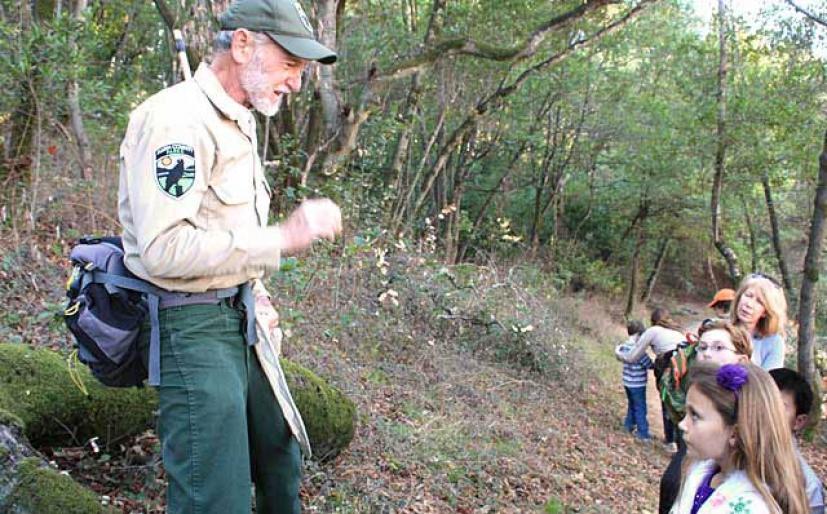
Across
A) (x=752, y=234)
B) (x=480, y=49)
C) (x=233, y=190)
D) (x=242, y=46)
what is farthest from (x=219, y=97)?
(x=752, y=234)

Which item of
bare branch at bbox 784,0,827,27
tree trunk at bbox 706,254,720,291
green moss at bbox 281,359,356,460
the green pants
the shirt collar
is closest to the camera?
the green pants

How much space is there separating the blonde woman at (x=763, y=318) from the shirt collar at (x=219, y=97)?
375cm

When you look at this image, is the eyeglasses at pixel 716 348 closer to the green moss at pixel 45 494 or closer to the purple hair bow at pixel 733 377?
the purple hair bow at pixel 733 377

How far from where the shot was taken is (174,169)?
92.7 inches

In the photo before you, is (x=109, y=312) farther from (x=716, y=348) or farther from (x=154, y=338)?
(x=716, y=348)

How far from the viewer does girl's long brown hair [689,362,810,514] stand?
113 inches

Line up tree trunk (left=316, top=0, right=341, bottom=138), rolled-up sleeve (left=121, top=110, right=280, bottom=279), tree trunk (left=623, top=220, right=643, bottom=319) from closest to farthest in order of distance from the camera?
1. rolled-up sleeve (left=121, top=110, right=280, bottom=279)
2. tree trunk (left=316, top=0, right=341, bottom=138)
3. tree trunk (left=623, top=220, right=643, bottom=319)

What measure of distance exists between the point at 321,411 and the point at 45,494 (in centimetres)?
199

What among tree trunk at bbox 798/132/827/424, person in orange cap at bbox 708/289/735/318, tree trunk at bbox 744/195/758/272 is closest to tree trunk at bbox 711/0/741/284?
tree trunk at bbox 744/195/758/272

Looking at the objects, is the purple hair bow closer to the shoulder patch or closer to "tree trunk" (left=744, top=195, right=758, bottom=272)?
the shoulder patch

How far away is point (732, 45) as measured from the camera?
16906mm

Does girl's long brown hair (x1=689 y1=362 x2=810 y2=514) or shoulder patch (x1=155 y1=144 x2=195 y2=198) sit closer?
shoulder patch (x1=155 y1=144 x2=195 y2=198)

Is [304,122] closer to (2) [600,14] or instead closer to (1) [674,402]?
(2) [600,14]

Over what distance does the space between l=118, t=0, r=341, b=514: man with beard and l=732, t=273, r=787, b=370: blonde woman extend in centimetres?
349
